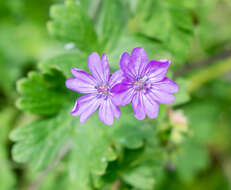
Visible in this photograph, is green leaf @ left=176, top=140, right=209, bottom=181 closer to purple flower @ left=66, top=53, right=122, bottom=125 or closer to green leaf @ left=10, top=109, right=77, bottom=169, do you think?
green leaf @ left=10, top=109, right=77, bottom=169

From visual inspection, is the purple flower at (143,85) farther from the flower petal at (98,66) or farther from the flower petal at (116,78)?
the flower petal at (98,66)

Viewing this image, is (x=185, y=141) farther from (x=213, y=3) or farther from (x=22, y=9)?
(x=22, y=9)

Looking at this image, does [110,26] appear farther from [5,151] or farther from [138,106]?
[5,151]

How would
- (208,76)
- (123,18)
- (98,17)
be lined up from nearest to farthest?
(123,18)
(98,17)
(208,76)

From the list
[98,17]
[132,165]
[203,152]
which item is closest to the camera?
[132,165]

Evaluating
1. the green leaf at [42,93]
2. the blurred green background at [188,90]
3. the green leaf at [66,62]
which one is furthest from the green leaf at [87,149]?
the blurred green background at [188,90]

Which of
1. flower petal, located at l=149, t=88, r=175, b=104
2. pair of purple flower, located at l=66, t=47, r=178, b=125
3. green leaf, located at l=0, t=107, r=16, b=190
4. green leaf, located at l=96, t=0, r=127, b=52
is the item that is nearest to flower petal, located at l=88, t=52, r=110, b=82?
pair of purple flower, located at l=66, t=47, r=178, b=125

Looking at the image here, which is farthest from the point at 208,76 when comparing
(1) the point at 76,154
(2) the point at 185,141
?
(1) the point at 76,154
